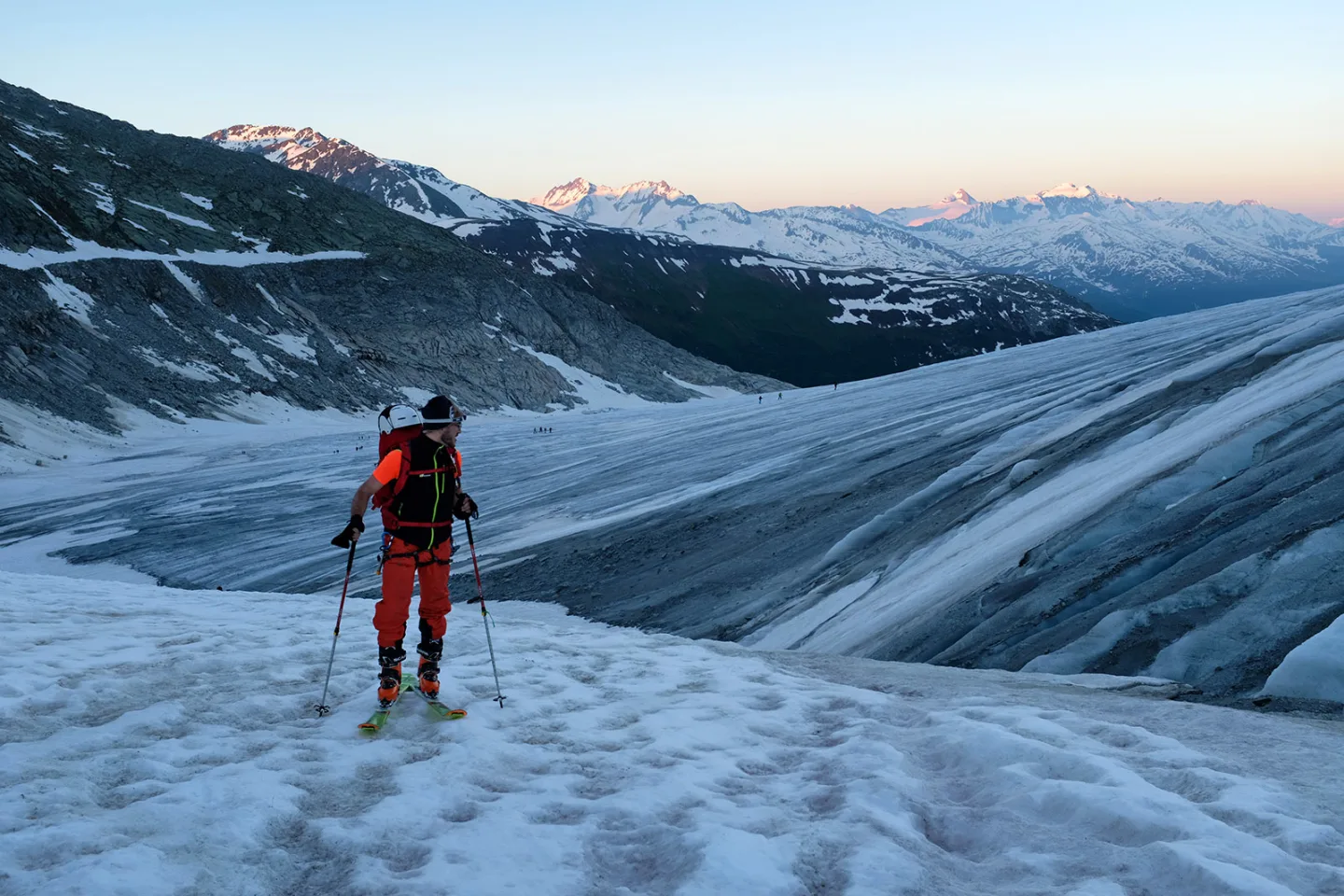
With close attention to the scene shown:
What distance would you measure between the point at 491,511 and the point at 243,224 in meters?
96.0

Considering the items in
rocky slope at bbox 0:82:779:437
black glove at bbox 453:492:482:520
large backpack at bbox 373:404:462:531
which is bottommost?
black glove at bbox 453:492:482:520

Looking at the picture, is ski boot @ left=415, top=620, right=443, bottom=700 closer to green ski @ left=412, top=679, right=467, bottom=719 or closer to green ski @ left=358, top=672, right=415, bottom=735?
green ski @ left=412, top=679, right=467, bottom=719

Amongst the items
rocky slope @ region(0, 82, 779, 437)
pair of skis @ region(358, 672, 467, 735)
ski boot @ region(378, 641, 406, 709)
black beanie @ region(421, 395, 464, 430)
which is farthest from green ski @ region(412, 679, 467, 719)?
rocky slope @ region(0, 82, 779, 437)

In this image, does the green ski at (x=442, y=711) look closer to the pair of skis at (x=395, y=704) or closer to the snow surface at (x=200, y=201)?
the pair of skis at (x=395, y=704)

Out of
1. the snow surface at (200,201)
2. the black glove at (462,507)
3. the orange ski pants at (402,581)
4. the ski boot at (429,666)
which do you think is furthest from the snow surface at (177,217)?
the ski boot at (429,666)

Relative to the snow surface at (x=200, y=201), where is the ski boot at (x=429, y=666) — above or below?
below

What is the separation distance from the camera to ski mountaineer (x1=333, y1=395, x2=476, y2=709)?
8.23 meters

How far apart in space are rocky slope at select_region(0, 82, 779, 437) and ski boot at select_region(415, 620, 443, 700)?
64.7m

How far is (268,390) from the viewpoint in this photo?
263 feet

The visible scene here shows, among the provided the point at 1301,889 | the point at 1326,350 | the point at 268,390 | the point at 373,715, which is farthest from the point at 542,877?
the point at 268,390

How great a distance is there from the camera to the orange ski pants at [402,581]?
27.0 feet

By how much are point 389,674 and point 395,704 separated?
383 mm

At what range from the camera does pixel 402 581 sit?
8.26 m

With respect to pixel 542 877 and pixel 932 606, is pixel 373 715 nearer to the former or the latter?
pixel 542 877
